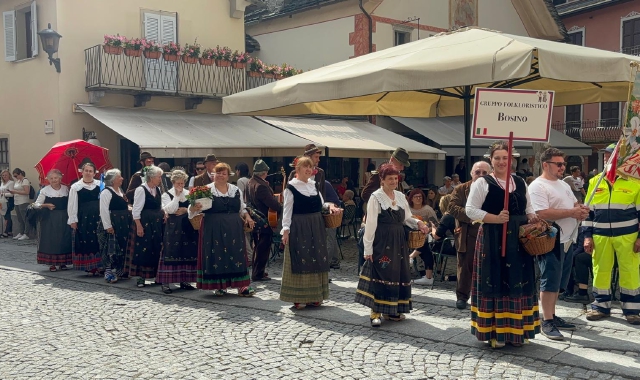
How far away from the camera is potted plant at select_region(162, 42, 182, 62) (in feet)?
54.7

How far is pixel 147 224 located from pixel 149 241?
0.25 m

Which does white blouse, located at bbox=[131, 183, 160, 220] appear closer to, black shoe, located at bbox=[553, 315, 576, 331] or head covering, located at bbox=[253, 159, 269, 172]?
head covering, located at bbox=[253, 159, 269, 172]

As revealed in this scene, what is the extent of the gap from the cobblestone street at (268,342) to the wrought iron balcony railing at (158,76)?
8014 mm

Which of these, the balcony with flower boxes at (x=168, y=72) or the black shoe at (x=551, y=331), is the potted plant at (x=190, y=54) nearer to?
the balcony with flower boxes at (x=168, y=72)

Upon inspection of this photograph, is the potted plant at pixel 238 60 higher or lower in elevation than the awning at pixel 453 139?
higher

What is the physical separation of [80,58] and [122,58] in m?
1.09

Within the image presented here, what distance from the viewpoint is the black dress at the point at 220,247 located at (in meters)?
8.45

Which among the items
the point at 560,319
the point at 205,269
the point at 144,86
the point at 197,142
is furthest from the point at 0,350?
the point at 144,86

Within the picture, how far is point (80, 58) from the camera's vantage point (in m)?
16.3

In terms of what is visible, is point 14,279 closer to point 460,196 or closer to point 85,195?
point 85,195

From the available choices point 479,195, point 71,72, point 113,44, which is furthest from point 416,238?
point 71,72

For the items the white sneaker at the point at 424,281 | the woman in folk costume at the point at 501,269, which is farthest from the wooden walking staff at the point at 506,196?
the white sneaker at the point at 424,281

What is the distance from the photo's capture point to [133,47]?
53.1ft

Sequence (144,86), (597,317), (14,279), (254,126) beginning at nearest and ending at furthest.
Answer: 1. (597,317)
2. (14,279)
3. (144,86)
4. (254,126)
